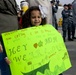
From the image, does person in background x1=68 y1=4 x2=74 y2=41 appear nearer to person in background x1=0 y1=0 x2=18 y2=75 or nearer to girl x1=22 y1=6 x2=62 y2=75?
girl x1=22 y1=6 x2=62 y2=75

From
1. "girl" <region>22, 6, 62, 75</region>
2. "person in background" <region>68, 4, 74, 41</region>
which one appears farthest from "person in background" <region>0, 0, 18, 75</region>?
"person in background" <region>68, 4, 74, 41</region>

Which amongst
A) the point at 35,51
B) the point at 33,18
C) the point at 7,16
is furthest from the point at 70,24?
the point at 35,51

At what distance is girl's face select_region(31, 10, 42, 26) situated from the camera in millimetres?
3809

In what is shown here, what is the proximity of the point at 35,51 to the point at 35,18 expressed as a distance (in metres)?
0.55

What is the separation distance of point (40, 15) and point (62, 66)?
2.06 feet

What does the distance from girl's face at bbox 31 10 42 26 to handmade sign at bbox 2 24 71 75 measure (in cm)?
15

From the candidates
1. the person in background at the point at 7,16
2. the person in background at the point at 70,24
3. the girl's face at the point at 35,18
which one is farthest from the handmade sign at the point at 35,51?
the person in background at the point at 70,24

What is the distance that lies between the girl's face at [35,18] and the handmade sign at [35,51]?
0.49ft

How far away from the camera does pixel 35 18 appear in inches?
151

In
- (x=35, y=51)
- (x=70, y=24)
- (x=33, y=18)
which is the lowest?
(x=70, y=24)

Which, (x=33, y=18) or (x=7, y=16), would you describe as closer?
(x=7, y=16)

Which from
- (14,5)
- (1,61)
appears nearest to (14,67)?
(1,61)

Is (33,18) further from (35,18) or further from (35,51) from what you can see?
(35,51)

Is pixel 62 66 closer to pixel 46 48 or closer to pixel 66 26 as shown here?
pixel 46 48
